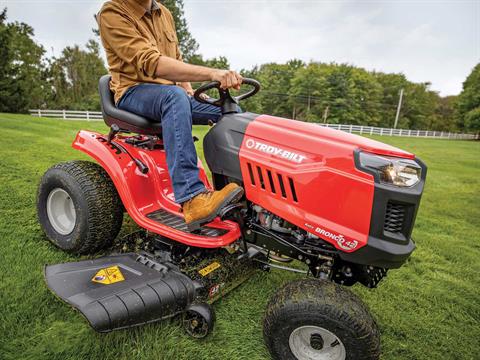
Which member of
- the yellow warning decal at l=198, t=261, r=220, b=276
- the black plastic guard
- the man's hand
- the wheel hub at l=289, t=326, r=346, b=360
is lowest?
the wheel hub at l=289, t=326, r=346, b=360

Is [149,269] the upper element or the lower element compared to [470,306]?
upper

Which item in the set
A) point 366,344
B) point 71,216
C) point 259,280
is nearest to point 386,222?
point 366,344

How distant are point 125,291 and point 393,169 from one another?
5.08 feet

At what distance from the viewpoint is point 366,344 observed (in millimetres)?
1587

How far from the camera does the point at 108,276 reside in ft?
6.52

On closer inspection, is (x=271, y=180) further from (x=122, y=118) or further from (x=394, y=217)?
(x=122, y=118)

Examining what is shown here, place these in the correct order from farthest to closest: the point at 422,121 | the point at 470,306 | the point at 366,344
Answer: the point at 422,121, the point at 470,306, the point at 366,344

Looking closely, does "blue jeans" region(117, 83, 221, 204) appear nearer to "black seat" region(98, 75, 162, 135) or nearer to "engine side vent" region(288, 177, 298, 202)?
"black seat" region(98, 75, 162, 135)

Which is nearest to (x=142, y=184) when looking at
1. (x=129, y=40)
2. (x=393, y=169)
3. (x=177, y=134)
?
(x=177, y=134)

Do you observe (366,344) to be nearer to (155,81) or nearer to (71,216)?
(155,81)

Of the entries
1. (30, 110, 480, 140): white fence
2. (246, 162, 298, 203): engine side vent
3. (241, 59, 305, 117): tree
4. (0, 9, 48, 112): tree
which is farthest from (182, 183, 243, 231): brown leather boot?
(241, 59, 305, 117): tree

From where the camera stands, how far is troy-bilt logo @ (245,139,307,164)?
72.5 inches

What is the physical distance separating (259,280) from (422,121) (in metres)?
63.7

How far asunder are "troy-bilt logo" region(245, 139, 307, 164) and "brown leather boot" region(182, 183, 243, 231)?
0.26 metres
